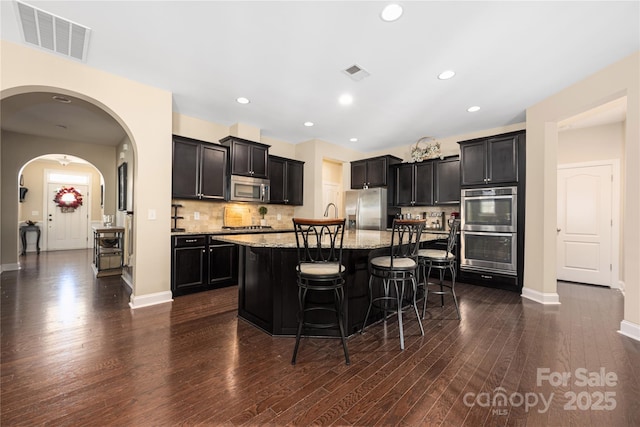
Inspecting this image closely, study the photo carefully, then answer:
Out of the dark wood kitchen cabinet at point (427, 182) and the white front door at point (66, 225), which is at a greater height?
the dark wood kitchen cabinet at point (427, 182)

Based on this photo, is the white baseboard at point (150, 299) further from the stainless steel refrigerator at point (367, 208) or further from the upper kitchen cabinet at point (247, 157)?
the stainless steel refrigerator at point (367, 208)

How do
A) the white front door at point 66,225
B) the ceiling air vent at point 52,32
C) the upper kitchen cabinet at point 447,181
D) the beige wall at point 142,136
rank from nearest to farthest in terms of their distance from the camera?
the ceiling air vent at point 52,32 < the beige wall at point 142,136 < the upper kitchen cabinet at point 447,181 < the white front door at point 66,225

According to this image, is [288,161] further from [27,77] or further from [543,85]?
[543,85]

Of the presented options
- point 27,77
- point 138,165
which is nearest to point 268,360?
point 138,165

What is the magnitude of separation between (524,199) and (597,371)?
273 cm

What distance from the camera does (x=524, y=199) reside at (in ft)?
13.4

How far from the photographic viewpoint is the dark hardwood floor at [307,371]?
155 cm

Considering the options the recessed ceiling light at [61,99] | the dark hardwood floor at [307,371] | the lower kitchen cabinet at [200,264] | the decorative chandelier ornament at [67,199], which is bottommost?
the dark hardwood floor at [307,371]

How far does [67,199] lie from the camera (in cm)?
836

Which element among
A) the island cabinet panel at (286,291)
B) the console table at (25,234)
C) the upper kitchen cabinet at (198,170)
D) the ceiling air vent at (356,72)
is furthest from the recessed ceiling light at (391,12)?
the console table at (25,234)

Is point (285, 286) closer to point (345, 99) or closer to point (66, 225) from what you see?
point (345, 99)

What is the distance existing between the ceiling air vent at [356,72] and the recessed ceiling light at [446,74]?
33.7 inches

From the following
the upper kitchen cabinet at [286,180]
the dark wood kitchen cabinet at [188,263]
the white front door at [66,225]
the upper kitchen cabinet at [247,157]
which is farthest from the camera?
the white front door at [66,225]

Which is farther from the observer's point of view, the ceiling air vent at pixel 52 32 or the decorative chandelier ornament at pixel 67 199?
the decorative chandelier ornament at pixel 67 199
